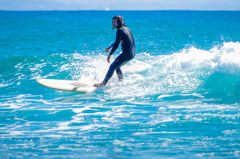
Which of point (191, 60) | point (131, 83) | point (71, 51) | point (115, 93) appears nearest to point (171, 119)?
point (115, 93)

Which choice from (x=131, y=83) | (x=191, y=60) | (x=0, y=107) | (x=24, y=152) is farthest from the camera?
(x=191, y=60)

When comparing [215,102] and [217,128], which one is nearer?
[217,128]

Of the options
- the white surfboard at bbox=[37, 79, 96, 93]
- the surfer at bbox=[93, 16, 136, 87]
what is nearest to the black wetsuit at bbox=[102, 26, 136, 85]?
the surfer at bbox=[93, 16, 136, 87]

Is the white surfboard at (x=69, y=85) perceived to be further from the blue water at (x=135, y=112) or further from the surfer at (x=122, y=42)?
the surfer at (x=122, y=42)

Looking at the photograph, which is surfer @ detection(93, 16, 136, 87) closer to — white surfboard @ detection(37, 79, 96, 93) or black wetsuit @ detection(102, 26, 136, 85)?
black wetsuit @ detection(102, 26, 136, 85)

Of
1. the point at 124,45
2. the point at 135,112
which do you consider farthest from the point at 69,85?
the point at 135,112

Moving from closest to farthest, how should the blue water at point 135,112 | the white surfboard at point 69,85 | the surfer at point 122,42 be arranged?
1. the blue water at point 135,112
2. the surfer at point 122,42
3. the white surfboard at point 69,85

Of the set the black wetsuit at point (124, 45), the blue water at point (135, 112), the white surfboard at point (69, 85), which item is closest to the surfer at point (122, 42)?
the black wetsuit at point (124, 45)

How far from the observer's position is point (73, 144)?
4742 millimetres

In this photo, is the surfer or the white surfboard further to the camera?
the white surfboard

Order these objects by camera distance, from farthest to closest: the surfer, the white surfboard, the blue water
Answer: the white surfboard < the surfer < the blue water

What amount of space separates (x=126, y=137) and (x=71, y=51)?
41.3ft

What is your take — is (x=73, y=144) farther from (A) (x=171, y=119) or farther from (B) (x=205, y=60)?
(B) (x=205, y=60)

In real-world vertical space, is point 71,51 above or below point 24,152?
above
